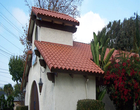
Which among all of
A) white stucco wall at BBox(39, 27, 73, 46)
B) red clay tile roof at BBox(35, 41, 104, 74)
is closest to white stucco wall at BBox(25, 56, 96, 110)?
red clay tile roof at BBox(35, 41, 104, 74)

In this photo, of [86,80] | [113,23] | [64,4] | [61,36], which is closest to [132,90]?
[86,80]

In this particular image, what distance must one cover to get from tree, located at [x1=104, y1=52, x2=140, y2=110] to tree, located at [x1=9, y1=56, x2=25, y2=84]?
2103 cm

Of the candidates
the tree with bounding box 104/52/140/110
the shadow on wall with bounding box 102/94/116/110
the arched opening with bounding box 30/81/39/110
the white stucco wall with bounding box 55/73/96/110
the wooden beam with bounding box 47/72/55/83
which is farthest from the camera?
the arched opening with bounding box 30/81/39/110

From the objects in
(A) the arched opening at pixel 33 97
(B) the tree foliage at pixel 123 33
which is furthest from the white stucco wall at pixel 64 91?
(B) the tree foliage at pixel 123 33

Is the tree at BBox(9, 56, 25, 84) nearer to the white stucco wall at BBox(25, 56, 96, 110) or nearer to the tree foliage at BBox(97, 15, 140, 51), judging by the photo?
the tree foliage at BBox(97, 15, 140, 51)

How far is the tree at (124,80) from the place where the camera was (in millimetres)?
9180

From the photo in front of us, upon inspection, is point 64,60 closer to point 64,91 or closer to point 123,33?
point 64,91

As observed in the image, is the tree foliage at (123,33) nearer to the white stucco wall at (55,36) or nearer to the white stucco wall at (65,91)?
the white stucco wall at (55,36)

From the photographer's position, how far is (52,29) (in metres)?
11.7

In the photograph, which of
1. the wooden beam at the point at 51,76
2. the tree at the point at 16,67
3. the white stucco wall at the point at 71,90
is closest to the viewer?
the wooden beam at the point at 51,76

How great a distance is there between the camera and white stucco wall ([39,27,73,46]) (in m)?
11.4

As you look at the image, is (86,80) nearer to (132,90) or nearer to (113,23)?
(132,90)

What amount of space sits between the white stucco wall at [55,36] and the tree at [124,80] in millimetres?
3775

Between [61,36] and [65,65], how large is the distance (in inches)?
155
